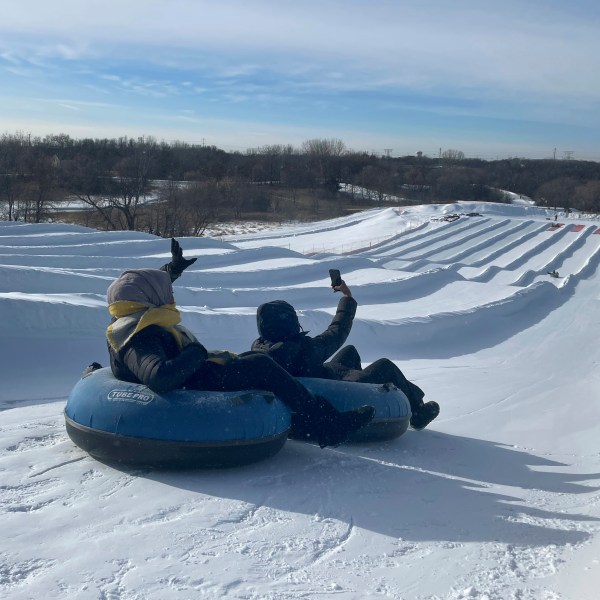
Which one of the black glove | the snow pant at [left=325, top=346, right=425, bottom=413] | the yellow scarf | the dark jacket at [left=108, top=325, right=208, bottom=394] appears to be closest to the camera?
the dark jacket at [left=108, top=325, right=208, bottom=394]

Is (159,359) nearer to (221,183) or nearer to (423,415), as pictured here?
(423,415)

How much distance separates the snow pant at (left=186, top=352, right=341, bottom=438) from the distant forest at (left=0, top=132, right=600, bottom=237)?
134 feet

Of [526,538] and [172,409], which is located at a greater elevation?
[172,409]

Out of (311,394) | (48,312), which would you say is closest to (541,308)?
(48,312)

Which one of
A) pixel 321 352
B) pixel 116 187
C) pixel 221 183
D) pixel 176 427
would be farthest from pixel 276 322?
pixel 221 183

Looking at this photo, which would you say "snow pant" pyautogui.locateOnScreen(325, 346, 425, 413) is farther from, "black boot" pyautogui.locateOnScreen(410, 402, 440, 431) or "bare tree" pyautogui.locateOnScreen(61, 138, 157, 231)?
"bare tree" pyautogui.locateOnScreen(61, 138, 157, 231)

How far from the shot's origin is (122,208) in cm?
4528

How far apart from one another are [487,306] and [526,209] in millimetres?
36472

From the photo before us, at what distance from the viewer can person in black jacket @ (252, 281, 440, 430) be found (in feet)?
19.0

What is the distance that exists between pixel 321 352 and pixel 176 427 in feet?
5.57

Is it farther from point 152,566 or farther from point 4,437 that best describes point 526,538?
point 4,437

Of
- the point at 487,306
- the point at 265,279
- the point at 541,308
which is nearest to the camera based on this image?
the point at 487,306

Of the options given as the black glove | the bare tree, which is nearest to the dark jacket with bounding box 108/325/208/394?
the black glove

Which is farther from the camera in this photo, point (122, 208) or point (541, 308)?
point (122, 208)
